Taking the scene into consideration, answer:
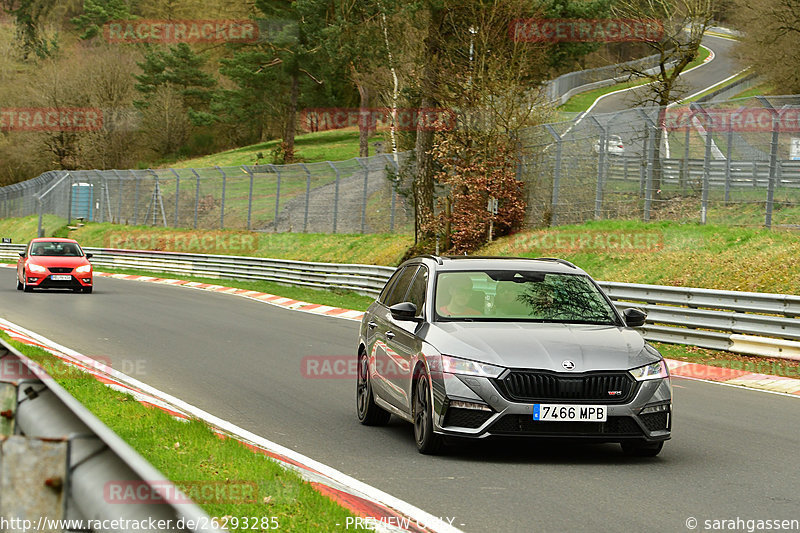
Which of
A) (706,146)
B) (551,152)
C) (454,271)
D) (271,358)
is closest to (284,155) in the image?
(551,152)

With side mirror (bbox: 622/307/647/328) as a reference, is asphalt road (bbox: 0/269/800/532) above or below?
below

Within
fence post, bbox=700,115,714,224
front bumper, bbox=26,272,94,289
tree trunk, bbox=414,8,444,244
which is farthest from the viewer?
tree trunk, bbox=414,8,444,244

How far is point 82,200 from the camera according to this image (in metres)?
62.9

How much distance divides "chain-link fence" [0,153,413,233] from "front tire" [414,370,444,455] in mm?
27781

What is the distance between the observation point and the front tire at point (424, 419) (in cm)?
839

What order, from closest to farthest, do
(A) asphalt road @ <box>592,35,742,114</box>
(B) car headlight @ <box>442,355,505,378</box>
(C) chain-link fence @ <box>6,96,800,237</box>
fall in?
1. (B) car headlight @ <box>442,355,505,378</box>
2. (C) chain-link fence @ <box>6,96,800,237</box>
3. (A) asphalt road @ <box>592,35,742,114</box>

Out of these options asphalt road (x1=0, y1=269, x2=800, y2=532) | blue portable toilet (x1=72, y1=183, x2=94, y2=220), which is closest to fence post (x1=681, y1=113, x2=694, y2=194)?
asphalt road (x1=0, y1=269, x2=800, y2=532)

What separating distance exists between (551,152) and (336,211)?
1347 cm

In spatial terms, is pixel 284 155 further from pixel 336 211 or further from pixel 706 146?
pixel 706 146

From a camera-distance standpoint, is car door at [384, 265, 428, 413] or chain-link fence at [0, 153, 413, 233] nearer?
car door at [384, 265, 428, 413]

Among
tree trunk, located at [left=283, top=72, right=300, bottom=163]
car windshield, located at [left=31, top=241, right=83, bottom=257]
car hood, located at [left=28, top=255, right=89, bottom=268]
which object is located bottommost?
car hood, located at [left=28, top=255, right=89, bottom=268]

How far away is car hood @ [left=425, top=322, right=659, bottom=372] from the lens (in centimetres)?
814

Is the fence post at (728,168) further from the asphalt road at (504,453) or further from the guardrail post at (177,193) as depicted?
the guardrail post at (177,193)

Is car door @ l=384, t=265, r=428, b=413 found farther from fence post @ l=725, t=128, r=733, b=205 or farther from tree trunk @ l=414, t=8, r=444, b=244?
tree trunk @ l=414, t=8, r=444, b=244
